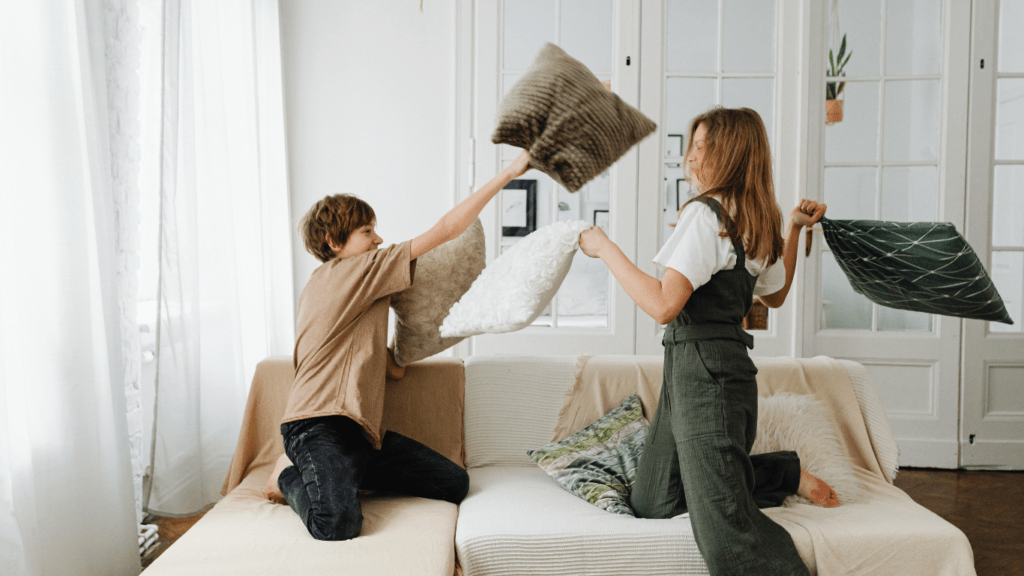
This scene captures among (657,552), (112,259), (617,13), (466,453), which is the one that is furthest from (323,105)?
(657,552)

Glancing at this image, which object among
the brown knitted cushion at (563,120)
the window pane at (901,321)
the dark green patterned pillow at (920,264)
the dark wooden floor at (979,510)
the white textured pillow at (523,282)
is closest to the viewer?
the brown knitted cushion at (563,120)

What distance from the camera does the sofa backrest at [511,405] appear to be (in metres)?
1.92

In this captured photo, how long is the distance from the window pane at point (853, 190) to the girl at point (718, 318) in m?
1.96

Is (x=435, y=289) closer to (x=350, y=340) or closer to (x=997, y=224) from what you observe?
(x=350, y=340)

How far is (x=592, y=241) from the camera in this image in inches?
57.1

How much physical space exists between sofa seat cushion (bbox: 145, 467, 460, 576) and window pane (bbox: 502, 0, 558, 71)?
89.8 inches

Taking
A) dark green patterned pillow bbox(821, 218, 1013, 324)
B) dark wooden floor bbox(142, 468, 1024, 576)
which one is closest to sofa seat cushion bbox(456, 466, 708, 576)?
dark green patterned pillow bbox(821, 218, 1013, 324)

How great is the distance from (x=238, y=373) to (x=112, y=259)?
0.92 m

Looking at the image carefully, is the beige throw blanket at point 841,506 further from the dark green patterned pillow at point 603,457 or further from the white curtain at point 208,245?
the white curtain at point 208,245

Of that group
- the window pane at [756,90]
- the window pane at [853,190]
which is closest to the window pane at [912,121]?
the window pane at [853,190]

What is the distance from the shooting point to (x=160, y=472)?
2.09 meters

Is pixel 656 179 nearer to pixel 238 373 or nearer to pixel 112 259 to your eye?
pixel 238 373

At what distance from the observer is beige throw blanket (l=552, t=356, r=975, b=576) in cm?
142

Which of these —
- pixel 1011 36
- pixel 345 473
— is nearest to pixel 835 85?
pixel 1011 36
